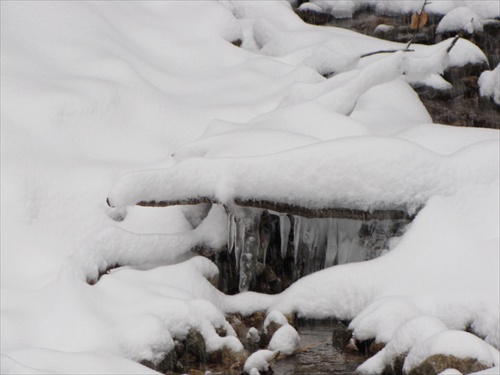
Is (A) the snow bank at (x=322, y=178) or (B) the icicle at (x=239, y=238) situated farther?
(B) the icicle at (x=239, y=238)

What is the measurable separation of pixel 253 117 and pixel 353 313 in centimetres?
330

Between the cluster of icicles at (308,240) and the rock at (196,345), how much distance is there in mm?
1292

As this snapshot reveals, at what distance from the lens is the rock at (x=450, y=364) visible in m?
6.31

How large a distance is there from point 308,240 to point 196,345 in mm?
1997

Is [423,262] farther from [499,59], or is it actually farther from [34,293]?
[499,59]

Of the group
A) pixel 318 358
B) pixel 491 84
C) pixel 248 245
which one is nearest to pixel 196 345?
pixel 318 358

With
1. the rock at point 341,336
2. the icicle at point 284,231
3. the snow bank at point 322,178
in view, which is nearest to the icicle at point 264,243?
the icicle at point 284,231

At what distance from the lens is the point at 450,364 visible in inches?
250

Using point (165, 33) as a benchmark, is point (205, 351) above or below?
below

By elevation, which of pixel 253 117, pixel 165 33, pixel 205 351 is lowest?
pixel 205 351

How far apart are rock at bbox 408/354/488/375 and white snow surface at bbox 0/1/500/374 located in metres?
0.08

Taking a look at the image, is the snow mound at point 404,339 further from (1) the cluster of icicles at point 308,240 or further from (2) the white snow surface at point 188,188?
(1) the cluster of icicles at point 308,240

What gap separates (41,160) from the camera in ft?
29.1

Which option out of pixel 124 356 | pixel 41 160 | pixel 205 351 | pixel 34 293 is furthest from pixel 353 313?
pixel 41 160
